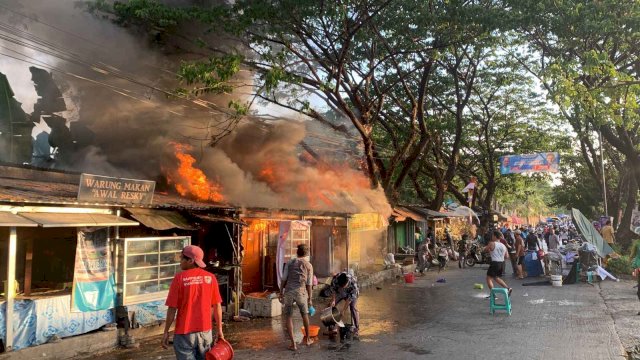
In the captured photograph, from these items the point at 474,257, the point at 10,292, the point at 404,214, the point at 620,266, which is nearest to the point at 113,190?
the point at 10,292

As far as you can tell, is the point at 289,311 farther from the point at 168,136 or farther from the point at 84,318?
the point at 168,136

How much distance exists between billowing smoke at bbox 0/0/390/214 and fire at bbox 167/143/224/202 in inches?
10.8

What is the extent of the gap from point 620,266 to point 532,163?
9314 mm

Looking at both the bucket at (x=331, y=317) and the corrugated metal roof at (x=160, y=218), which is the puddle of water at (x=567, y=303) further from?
the corrugated metal roof at (x=160, y=218)

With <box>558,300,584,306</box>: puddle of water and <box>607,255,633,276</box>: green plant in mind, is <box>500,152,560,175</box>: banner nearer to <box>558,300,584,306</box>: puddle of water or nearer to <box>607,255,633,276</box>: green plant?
<box>607,255,633,276</box>: green plant

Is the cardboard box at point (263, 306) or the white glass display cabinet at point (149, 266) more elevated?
the white glass display cabinet at point (149, 266)

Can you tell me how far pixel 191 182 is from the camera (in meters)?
13.4

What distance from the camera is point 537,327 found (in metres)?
8.61

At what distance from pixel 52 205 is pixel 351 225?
11.8 meters

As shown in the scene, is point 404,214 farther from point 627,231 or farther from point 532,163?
point 627,231

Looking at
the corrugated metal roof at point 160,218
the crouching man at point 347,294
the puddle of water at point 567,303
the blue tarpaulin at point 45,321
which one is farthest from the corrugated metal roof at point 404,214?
the blue tarpaulin at point 45,321

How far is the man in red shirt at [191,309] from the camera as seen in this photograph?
14.9 feet

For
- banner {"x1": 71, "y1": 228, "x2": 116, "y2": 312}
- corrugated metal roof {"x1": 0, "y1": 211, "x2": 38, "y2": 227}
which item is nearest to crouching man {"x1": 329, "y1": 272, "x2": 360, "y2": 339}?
banner {"x1": 71, "y1": 228, "x2": 116, "y2": 312}

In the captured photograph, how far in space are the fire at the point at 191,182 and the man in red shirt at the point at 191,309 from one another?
792 centimetres
